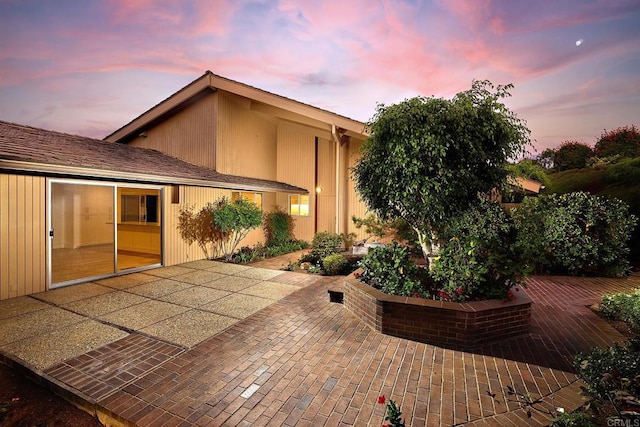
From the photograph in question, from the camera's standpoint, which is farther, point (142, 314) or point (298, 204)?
point (298, 204)

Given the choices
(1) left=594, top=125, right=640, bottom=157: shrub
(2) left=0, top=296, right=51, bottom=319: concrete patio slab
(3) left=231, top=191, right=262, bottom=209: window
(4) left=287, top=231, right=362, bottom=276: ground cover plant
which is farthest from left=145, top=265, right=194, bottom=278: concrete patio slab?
(1) left=594, top=125, right=640, bottom=157: shrub

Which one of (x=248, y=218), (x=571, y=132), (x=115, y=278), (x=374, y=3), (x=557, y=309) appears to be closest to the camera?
(x=557, y=309)

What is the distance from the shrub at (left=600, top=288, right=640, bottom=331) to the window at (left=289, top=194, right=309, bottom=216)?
9.85 meters

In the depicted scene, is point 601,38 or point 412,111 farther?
point 601,38

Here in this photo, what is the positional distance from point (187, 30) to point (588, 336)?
43.9 ft

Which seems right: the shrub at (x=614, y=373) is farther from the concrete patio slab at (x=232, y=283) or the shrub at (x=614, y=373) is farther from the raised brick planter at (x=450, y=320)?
the concrete patio slab at (x=232, y=283)

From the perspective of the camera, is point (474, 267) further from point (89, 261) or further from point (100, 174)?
point (89, 261)

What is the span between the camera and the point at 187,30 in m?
9.91

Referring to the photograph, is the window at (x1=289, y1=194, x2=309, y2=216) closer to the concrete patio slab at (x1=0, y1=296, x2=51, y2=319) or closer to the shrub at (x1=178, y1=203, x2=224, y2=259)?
the shrub at (x1=178, y1=203, x2=224, y2=259)

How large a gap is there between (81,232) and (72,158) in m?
3.82

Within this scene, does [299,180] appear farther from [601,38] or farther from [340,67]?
[601,38]

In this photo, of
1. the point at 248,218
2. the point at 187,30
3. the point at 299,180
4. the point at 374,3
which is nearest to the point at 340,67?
the point at 374,3

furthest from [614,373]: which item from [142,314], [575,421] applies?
[142,314]

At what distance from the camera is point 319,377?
292 cm
